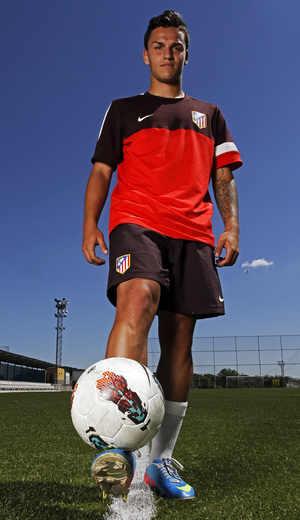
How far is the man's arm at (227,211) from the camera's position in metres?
2.36

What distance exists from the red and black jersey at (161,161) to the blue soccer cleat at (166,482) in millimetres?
1059

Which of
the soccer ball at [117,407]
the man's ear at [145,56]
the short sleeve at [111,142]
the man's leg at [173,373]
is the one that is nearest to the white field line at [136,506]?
the man's leg at [173,373]

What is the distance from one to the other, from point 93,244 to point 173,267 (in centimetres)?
40

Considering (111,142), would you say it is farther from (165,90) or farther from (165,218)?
(165,218)

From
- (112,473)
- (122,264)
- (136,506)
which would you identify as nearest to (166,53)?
(122,264)

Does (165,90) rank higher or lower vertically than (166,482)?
higher

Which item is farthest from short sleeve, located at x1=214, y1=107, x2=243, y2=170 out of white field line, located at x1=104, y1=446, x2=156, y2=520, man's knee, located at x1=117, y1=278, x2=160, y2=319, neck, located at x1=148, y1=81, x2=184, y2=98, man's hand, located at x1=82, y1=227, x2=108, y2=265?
white field line, located at x1=104, y1=446, x2=156, y2=520

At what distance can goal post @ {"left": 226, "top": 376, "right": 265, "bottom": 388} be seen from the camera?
118 feet

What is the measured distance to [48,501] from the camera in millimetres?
1817

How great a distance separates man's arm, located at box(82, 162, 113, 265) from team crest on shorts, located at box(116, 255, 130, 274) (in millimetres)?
168

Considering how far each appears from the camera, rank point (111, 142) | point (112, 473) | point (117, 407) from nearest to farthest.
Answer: point (112, 473) → point (117, 407) → point (111, 142)

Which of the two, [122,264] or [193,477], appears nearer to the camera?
[122,264]

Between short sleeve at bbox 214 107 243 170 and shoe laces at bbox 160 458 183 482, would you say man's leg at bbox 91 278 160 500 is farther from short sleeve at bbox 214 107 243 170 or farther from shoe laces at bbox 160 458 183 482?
short sleeve at bbox 214 107 243 170

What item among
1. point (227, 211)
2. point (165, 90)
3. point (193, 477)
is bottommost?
point (193, 477)
